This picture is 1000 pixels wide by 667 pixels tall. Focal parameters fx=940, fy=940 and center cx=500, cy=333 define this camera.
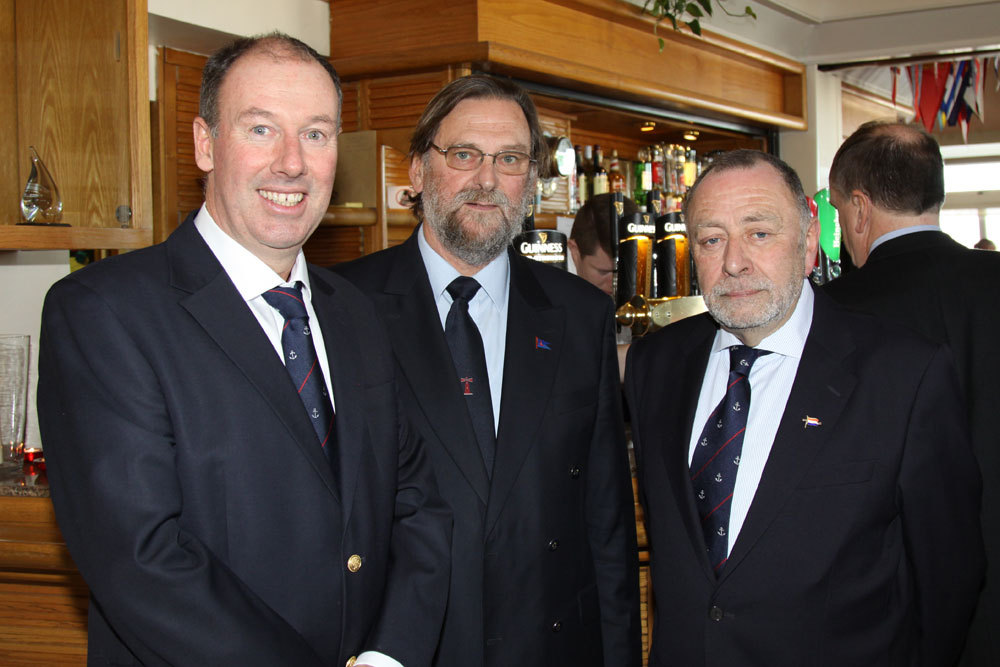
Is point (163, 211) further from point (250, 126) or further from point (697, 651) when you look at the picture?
point (697, 651)

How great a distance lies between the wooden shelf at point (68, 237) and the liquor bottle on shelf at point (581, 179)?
3.29 meters

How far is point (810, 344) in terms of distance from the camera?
183 cm

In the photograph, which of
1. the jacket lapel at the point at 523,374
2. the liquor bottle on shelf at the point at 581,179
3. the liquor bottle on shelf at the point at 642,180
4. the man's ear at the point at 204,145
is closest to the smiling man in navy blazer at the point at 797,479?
the jacket lapel at the point at 523,374

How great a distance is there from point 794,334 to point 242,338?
1084mm

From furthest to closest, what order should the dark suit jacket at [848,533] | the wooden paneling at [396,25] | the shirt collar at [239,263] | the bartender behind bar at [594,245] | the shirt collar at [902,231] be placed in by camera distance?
the wooden paneling at [396,25], the bartender behind bar at [594,245], the shirt collar at [902,231], the dark suit jacket at [848,533], the shirt collar at [239,263]

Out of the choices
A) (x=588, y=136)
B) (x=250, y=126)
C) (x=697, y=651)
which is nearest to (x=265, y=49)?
(x=250, y=126)

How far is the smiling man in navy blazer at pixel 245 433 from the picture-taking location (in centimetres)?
125

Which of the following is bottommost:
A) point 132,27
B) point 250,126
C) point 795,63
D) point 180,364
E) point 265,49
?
point 180,364

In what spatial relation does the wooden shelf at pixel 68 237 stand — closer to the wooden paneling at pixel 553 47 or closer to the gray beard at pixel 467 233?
the gray beard at pixel 467 233

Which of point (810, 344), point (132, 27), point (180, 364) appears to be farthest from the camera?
point (132, 27)

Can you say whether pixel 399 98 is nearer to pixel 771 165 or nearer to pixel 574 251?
pixel 574 251

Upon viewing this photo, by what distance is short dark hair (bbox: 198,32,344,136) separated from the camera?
5.03 feet

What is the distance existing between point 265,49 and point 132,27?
1.29 metres

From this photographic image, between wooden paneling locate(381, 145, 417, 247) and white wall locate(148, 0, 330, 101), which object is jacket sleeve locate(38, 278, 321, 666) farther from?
wooden paneling locate(381, 145, 417, 247)
